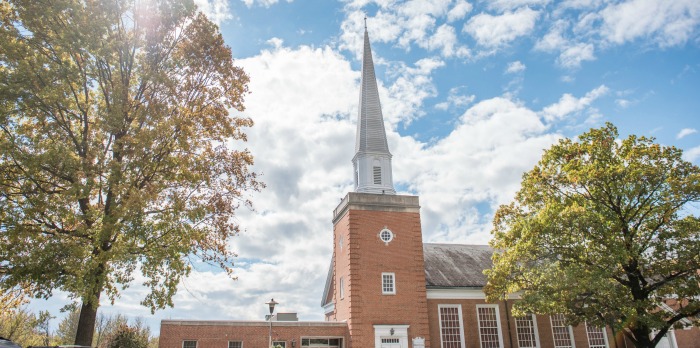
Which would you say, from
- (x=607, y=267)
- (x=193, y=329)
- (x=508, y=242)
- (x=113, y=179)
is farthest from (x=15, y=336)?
(x=607, y=267)

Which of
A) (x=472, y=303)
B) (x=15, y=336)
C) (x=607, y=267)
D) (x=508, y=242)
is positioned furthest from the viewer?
(x=15, y=336)

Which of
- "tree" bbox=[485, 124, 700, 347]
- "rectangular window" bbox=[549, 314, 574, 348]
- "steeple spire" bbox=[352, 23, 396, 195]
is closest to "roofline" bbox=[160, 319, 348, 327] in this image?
"steeple spire" bbox=[352, 23, 396, 195]

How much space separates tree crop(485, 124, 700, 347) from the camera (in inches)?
774

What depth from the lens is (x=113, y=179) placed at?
13.9m

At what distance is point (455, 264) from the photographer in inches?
1268

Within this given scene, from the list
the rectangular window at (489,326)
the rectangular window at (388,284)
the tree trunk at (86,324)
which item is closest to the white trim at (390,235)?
the rectangular window at (388,284)

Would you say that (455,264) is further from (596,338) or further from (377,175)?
(596,338)

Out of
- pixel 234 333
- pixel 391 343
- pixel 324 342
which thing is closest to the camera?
pixel 234 333

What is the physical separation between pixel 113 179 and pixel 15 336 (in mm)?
33445

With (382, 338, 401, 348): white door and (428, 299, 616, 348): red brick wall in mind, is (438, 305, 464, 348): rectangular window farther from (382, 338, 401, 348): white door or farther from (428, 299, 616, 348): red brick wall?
(382, 338, 401, 348): white door

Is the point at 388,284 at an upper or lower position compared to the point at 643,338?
upper

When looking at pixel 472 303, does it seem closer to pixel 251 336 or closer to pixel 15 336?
pixel 251 336

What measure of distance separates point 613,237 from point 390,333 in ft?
41.5

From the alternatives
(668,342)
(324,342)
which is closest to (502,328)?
(324,342)
